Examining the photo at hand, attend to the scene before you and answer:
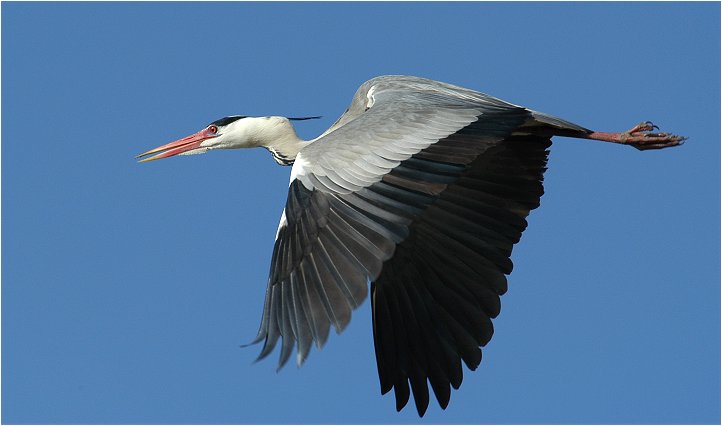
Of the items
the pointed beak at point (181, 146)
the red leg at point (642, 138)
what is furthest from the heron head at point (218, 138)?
the red leg at point (642, 138)

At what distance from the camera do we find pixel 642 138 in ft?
29.7

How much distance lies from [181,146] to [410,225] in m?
2.55

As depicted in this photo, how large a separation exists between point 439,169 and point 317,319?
1.34m

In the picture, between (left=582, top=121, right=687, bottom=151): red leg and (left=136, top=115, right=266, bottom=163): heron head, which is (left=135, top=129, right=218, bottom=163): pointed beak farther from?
(left=582, top=121, right=687, bottom=151): red leg

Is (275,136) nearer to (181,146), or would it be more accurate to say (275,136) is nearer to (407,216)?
(181,146)

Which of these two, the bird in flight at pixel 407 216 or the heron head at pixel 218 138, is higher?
the heron head at pixel 218 138

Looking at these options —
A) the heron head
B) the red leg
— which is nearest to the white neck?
the heron head

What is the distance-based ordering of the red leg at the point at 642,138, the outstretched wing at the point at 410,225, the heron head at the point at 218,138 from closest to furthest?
1. the outstretched wing at the point at 410,225
2. the red leg at the point at 642,138
3. the heron head at the point at 218,138

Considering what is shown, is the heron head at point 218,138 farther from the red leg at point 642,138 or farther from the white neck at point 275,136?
the red leg at point 642,138

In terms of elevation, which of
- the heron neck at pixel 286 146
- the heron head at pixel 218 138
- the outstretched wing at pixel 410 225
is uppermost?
the heron head at pixel 218 138

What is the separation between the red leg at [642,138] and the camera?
29.6 feet

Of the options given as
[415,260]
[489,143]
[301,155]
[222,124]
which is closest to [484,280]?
[415,260]

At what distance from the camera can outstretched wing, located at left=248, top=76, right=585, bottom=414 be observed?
22.2ft

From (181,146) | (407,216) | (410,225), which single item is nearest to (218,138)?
(181,146)
